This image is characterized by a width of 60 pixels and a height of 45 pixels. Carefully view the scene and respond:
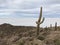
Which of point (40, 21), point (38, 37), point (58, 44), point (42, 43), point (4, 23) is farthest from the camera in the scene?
point (4, 23)

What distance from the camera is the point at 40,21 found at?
34.5 m

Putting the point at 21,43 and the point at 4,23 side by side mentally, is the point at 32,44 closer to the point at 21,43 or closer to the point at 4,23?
the point at 21,43

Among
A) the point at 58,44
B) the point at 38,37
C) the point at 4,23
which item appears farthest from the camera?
the point at 4,23

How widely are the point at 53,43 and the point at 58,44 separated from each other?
210cm

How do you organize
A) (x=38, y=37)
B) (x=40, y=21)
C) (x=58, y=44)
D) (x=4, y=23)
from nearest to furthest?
(x=58, y=44), (x=40, y=21), (x=38, y=37), (x=4, y=23)

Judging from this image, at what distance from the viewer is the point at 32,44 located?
32.1m

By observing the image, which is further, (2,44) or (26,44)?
(2,44)

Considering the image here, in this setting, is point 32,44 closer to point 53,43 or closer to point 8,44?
point 53,43

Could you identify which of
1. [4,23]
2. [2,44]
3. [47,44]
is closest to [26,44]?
[47,44]

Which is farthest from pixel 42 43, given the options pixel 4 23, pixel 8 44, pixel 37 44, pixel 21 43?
pixel 4 23

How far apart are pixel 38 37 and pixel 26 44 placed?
12.7 feet

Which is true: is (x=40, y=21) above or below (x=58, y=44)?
above

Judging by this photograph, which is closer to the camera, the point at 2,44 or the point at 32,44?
the point at 32,44

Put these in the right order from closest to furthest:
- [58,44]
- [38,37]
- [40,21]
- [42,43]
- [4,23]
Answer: [58,44], [42,43], [40,21], [38,37], [4,23]
